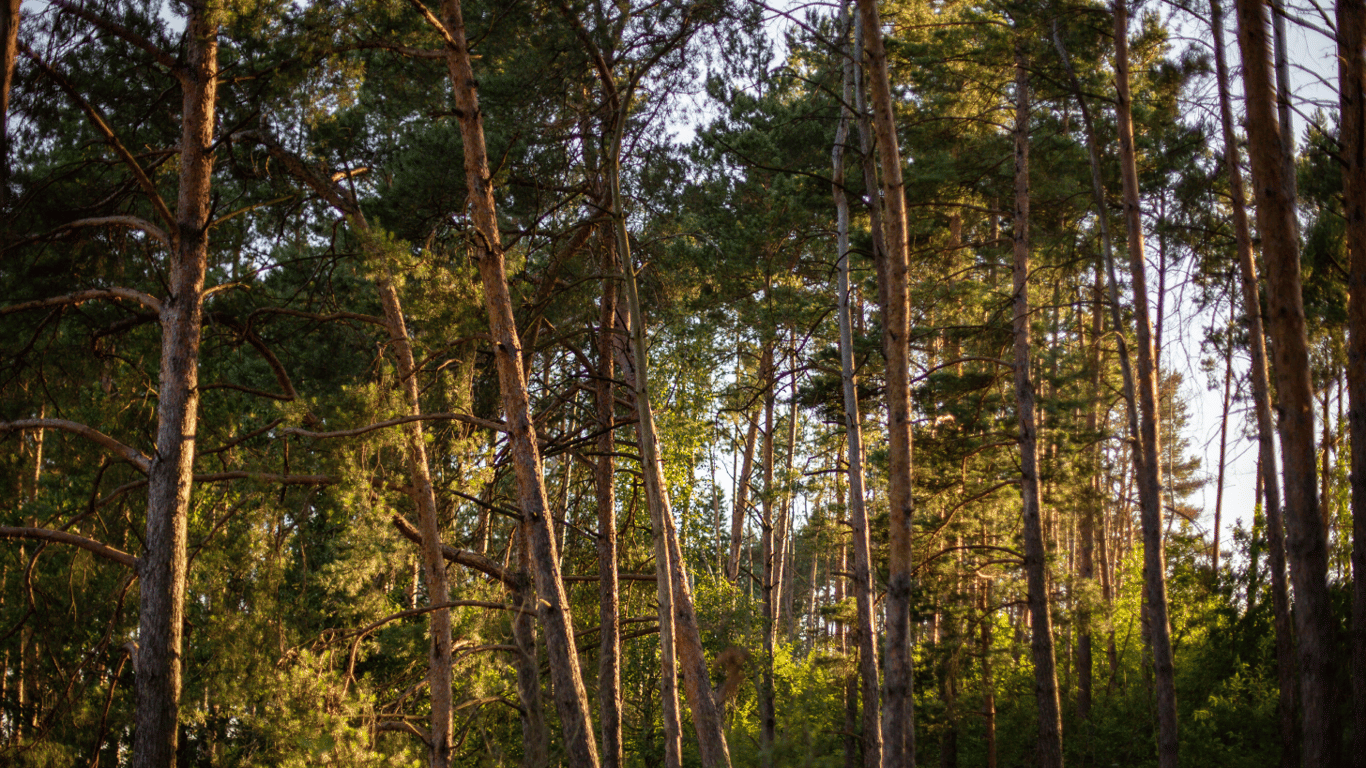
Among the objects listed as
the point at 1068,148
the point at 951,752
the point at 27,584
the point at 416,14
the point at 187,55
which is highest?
the point at 1068,148

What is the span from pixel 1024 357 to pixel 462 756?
11.6 m

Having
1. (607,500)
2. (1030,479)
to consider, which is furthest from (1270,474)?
(607,500)

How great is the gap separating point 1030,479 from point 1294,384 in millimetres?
5123

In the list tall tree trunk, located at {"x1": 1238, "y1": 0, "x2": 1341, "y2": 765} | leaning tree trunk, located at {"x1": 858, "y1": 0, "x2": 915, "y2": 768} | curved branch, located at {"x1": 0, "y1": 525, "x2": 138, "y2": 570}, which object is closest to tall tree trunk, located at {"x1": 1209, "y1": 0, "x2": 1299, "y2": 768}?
tall tree trunk, located at {"x1": 1238, "y1": 0, "x2": 1341, "y2": 765}

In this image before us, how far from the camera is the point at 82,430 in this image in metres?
6.35

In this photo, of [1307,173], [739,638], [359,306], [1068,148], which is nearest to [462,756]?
[739,638]

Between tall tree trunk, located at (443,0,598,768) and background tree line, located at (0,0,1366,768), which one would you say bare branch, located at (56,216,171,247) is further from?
tall tree trunk, located at (443,0,598,768)

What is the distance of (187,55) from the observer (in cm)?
697

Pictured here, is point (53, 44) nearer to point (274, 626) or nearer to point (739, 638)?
point (274, 626)

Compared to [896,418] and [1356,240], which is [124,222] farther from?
[1356,240]

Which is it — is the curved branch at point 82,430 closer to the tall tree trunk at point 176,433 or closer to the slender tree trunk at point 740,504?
the tall tree trunk at point 176,433

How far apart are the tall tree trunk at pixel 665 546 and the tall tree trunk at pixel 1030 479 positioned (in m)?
4.93

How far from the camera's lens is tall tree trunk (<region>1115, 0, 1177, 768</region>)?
10055 millimetres

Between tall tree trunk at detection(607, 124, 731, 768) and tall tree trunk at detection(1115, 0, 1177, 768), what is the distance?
5.04 metres
